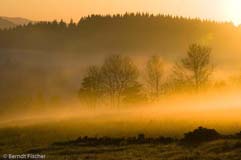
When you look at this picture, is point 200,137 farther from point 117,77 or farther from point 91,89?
point 117,77

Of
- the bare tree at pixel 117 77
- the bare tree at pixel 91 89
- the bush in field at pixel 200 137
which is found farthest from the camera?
the bare tree at pixel 117 77

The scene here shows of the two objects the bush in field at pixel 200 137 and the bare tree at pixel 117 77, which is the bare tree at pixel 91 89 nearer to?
the bare tree at pixel 117 77

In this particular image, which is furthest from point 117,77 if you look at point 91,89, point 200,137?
point 200,137

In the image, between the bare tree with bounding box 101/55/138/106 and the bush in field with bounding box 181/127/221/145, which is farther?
the bare tree with bounding box 101/55/138/106

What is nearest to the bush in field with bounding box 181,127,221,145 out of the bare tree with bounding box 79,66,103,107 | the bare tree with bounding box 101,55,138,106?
the bare tree with bounding box 101,55,138,106

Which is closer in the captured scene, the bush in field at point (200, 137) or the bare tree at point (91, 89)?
the bush in field at point (200, 137)

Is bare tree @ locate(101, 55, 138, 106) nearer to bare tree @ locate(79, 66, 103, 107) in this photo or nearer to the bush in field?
bare tree @ locate(79, 66, 103, 107)

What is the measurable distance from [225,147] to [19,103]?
132936 millimetres

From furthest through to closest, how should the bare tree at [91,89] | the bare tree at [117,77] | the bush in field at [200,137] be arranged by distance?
the bare tree at [117,77], the bare tree at [91,89], the bush in field at [200,137]

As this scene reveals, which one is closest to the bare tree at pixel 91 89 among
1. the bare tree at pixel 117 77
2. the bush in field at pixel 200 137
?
the bare tree at pixel 117 77

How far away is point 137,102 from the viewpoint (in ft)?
360

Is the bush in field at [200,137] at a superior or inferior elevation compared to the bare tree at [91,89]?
inferior

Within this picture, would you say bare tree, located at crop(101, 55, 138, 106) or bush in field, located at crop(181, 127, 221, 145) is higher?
bare tree, located at crop(101, 55, 138, 106)

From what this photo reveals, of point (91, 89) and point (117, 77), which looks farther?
point (117, 77)
